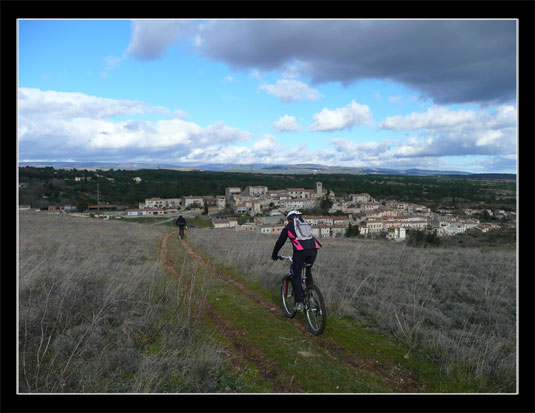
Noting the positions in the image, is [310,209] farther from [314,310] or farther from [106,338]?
[106,338]

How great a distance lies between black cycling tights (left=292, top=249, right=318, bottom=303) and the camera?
4.05 meters

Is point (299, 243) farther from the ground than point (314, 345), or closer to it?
farther from the ground

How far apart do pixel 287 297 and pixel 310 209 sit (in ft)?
158

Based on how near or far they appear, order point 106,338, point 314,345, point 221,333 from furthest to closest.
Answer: point 221,333
point 314,345
point 106,338

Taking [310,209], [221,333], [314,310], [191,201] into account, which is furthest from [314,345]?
[191,201]

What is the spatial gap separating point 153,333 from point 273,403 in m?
2.13

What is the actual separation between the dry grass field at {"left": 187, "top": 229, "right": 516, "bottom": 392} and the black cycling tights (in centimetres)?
82

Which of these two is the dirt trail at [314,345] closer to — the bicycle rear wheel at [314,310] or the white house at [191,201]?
the bicycle rear wheel at [314,310]

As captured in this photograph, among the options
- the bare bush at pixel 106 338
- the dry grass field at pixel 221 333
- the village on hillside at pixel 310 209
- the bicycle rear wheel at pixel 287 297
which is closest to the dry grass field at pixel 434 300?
the dry grass field at pixel 221 333

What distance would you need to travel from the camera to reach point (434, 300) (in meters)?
5.47

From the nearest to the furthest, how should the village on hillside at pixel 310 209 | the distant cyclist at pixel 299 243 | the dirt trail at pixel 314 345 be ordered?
the dirt trail at pixel 314 345 → the distant cyclist at pixel 299 243 → the village on hillside at pixel 310 209

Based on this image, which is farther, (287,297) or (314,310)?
(287,297)

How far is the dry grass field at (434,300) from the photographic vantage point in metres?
3.14

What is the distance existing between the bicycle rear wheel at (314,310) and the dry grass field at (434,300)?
2.39ft
